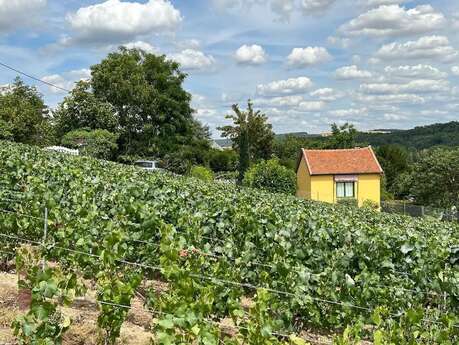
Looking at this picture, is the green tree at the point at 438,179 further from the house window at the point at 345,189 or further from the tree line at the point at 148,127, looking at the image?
the house window at the point at 345,189

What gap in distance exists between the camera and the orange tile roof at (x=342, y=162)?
41.7 meters

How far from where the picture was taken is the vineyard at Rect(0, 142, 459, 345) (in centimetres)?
453

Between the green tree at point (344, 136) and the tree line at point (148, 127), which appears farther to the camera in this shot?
the green tree at point (344, 136)

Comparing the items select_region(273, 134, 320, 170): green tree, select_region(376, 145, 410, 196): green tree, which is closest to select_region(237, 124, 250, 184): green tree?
select_region(273, 134, 320, 170): green tree

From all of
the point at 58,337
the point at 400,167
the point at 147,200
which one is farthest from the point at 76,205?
the point at 400,167

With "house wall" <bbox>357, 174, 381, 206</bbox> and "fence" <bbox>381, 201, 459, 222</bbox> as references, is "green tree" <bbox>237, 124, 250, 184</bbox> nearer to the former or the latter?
"house wall" <bbox>357, 174, 381, 206</bbox>

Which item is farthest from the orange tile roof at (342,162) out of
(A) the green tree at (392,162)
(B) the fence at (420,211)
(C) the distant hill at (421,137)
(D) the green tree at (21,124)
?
(C) the distant hill at (421,137)

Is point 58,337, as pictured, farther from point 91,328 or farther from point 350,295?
point 350,295

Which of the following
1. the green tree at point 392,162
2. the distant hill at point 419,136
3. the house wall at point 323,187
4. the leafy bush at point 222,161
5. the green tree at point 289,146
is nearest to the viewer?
the house wall at point 323,187

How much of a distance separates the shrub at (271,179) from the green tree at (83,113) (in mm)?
13870

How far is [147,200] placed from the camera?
920 cm

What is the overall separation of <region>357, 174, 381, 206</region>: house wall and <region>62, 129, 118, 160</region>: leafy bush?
18.9 metres

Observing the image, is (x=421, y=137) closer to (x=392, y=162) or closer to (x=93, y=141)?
(x=392, y=162)

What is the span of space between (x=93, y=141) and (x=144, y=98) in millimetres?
7507
